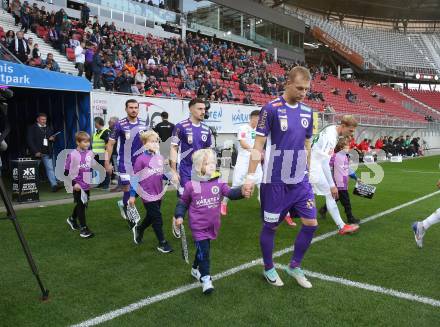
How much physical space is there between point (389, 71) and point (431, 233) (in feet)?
178

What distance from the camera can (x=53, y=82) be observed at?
9586 mm

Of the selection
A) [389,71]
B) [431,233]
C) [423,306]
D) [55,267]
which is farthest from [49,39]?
[389,71]

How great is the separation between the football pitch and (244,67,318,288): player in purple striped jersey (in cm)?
48

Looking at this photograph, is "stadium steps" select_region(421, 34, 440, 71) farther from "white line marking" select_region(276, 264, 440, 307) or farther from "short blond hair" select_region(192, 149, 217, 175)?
"short blond hair" select_region(192, 149, 217, 175)

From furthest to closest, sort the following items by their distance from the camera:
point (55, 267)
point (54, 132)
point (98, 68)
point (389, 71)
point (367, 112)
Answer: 1. point (389, 71)
2. point (367, 112)
3. point (98, 68)
4. point (54, 132)
5. point (55, 267)

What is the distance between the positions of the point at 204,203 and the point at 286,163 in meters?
0.92

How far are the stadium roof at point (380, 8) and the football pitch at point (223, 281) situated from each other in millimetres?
56608

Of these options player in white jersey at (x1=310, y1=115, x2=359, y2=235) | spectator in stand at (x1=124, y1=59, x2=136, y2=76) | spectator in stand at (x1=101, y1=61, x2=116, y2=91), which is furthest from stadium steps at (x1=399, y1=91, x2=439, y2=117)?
player in white jersey at (x1=310, y1=115, x2=359, y2=235)

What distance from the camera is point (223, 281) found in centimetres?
441


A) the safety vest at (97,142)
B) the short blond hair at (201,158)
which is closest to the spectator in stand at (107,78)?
the safety vest at (97,142)

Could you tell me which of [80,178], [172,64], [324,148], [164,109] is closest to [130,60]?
[172,64]

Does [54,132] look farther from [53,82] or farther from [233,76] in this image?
[233,76]

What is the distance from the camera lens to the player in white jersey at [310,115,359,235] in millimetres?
6090

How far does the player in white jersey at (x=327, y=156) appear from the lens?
240 inches
